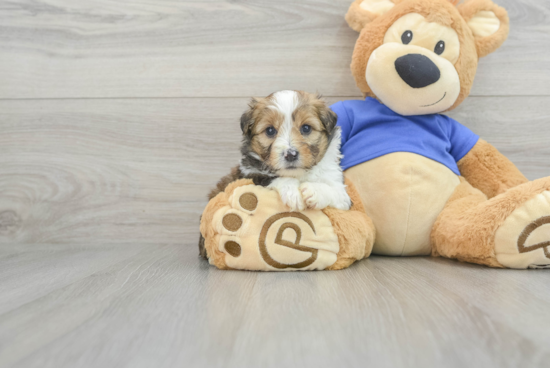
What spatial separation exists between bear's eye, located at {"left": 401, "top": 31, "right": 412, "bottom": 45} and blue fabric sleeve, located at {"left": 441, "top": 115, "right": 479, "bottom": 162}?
0.36 m

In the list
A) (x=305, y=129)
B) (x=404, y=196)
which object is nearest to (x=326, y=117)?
(x=305, y=129)

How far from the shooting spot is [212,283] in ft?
3.83

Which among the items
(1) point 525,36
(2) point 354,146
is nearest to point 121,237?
(2) point 354,146

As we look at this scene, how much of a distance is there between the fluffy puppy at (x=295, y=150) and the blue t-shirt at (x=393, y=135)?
138 mm

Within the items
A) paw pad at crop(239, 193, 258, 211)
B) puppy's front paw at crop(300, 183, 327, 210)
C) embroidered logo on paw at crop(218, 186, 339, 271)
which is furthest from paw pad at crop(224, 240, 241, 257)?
puppy's front paw at crop(300, 183, 327, 210)

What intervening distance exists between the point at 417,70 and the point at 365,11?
399 millimetres

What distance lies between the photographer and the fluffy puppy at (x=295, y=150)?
51.8 inches

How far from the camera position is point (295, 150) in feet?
4.27

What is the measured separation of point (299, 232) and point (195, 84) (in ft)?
3.24

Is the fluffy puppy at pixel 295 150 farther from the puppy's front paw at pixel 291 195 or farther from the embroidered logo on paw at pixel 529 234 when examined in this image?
the embroidered logo on paw at pixel 529 234

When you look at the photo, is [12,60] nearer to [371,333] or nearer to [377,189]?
[377,189]

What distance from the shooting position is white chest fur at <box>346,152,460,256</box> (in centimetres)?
146

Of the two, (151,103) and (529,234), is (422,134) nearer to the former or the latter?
(529,234)

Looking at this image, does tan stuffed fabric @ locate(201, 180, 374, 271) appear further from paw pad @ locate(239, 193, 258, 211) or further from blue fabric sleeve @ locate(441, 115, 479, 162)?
blue fabric sleeve @ locate(441, 115, 479, 162)
